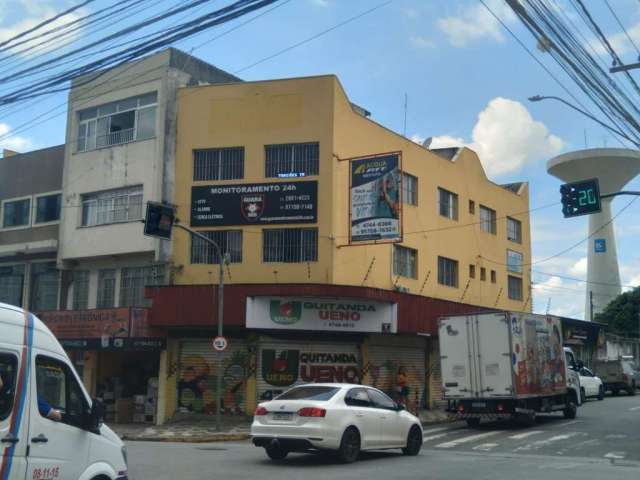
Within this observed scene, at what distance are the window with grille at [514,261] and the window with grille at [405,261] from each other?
32.5 feet

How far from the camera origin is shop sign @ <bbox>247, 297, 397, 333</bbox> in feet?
83.3

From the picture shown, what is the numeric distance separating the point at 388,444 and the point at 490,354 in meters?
7.36

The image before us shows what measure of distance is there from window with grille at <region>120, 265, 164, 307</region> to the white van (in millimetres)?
20217

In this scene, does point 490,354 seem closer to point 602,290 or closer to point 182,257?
point 182,257

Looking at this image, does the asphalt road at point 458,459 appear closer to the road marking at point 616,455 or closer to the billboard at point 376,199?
the road marking at point 616,455

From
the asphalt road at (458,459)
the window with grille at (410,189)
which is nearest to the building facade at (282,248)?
the window with grille at (410,189)

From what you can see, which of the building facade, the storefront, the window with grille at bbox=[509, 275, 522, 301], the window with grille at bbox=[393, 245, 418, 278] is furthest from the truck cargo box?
the window with grille at bbox=[509, 275, 522, 301]

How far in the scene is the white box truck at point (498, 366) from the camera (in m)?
21.9

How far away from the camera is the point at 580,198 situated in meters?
18.0

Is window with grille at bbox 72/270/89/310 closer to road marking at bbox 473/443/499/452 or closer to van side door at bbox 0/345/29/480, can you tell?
road marking at bbox 473/443/499/452

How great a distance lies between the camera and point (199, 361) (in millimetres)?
26906

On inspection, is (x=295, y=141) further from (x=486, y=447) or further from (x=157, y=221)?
(x=486, y=447)

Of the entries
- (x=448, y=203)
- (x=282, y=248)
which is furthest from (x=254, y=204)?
(x=448, y=203)

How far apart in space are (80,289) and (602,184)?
59.6 m
